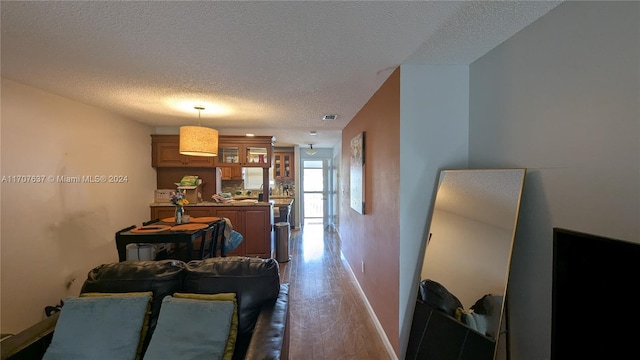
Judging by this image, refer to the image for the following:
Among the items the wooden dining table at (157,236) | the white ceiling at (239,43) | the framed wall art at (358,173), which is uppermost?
the white ceiling at (239,43)

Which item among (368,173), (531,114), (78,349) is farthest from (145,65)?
(531,114)

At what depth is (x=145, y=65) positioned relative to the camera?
194cm

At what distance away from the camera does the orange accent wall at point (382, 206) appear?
2.06 meters

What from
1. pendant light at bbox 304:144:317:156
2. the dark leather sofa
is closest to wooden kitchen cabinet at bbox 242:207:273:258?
the dark leather sofa

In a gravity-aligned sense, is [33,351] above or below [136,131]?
below

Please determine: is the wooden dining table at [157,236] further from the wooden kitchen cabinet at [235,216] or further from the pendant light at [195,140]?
the wooden kitchen cabinet at [235,216]

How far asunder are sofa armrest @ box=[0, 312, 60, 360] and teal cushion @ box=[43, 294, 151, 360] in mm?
85

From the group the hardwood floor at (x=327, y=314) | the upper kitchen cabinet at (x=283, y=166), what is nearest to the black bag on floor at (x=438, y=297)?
the hardwood floor at (x=327, y=314)

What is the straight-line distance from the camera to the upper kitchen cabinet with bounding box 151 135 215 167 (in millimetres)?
4473

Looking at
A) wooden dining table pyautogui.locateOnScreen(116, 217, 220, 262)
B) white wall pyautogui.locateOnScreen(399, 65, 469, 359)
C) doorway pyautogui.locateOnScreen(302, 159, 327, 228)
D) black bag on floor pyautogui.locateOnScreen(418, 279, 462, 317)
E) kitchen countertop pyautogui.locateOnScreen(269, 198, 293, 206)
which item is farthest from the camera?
doorway pyautogui.locateOnScreen(302, 159, 327, 228)

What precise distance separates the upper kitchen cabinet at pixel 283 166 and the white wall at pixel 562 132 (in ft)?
18.8

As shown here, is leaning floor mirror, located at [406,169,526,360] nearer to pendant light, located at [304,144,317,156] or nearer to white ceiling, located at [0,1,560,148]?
white ceiling, located at [0,1,560,148]

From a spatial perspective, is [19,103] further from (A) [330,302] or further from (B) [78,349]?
(A) [330,302]

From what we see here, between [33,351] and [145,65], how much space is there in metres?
1.87
